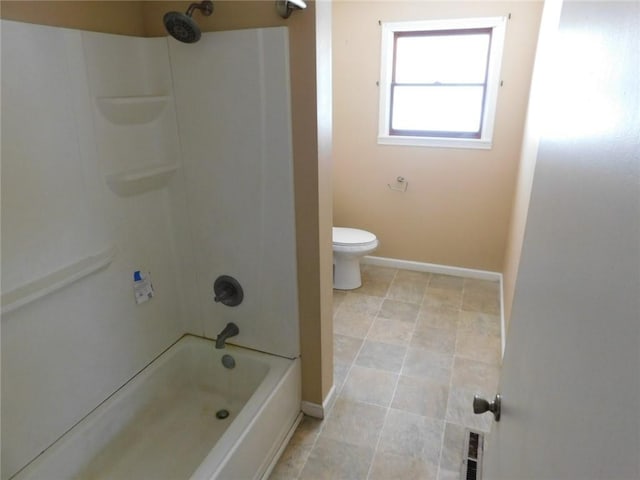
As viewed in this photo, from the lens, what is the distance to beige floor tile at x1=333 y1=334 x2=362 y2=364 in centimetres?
250

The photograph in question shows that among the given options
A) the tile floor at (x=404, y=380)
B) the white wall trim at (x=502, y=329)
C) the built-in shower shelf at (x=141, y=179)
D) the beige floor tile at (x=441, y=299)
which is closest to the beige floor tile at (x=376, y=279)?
the tile floor at (x=404, y=380)

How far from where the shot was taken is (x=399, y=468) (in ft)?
5.78

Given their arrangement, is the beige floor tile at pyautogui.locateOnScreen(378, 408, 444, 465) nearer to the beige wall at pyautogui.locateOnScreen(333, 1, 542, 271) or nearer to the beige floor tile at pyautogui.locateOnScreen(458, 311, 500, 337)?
the beige floor tile at pyautogui.locateOnScreen(458, 311, 500, 337)

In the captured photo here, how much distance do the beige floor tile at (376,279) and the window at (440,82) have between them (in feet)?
3.79

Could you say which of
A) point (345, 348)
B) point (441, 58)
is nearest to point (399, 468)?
point (345, 348)

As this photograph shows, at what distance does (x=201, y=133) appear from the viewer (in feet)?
5.69

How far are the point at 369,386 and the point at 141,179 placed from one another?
1602mm

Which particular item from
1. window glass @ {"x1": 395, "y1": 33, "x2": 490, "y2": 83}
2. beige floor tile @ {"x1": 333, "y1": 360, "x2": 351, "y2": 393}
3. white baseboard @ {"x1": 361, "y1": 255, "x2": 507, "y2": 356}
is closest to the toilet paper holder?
white baseboard @ {"x1": 361, "y1": 255, "x2": 507, "y2": 356}

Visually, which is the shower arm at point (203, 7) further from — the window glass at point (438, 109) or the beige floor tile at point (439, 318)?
the beige floor tile at point (439, 318)

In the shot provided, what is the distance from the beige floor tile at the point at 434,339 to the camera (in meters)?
2.59

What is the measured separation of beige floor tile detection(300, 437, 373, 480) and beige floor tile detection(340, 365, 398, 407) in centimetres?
32

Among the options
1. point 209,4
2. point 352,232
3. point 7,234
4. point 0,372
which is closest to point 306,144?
point 209,4

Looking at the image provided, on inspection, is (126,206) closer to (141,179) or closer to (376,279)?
(141,179)

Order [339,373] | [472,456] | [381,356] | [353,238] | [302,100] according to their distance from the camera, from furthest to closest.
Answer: [353,238] < [381,356] < [339,373] < [472,456] < [302,100]
